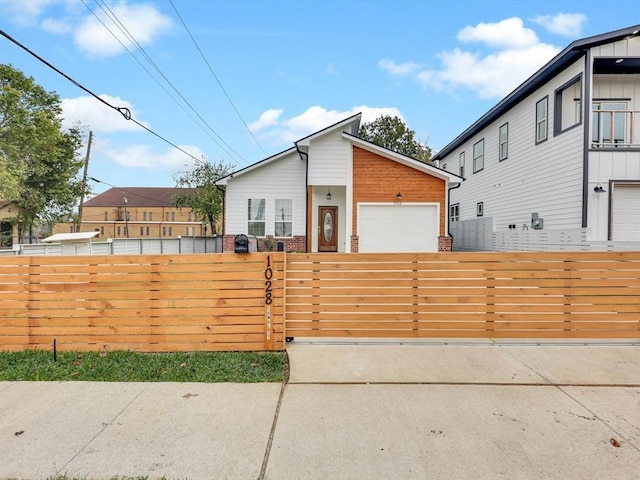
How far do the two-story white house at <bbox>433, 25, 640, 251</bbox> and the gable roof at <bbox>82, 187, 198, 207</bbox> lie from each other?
71.1m

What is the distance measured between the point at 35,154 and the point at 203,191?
431 inches

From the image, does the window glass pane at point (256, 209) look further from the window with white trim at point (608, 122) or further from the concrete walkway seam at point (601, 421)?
the concrete walkway seam at point (601, 421)

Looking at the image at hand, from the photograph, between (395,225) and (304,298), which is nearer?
(304,298)

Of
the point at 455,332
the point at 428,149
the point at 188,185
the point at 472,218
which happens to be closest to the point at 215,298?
the point at 455,332

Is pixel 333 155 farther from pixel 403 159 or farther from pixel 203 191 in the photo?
pixel 203 191

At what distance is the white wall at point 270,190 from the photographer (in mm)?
14672

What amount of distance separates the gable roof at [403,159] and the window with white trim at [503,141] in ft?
11.7

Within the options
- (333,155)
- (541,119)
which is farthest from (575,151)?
(333,155)

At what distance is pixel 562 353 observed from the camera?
171 inches

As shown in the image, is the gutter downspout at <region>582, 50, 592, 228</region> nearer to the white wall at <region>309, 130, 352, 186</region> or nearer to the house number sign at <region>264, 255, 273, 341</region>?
the white wall at <region>309, 130, 352, 186</region>

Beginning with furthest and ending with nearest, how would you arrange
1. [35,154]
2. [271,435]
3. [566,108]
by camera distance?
1. [35,154]
2. [566,108]
3. [271,435]

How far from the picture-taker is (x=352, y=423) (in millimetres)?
2844

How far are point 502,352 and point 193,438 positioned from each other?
145 inches

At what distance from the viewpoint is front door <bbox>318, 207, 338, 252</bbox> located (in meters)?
14.6
